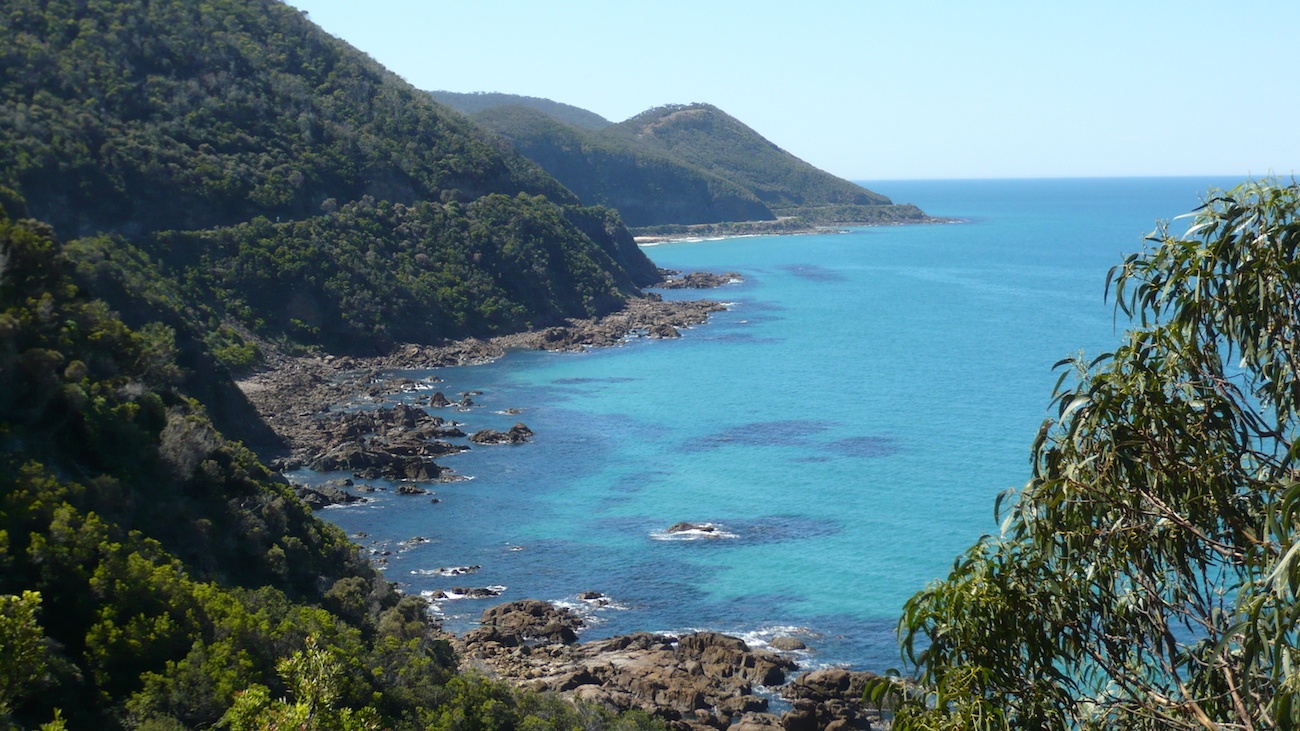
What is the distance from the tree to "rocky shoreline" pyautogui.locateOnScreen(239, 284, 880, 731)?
742 inches

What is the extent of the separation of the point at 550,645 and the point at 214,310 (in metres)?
46.5

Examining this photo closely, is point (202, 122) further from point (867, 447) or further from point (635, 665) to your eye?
point (635, 665)

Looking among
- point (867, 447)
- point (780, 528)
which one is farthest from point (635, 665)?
point (867, 447)

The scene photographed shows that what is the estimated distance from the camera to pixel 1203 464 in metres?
8.62

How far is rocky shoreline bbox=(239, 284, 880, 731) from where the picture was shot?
1107 inches

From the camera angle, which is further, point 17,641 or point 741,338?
point 741,338

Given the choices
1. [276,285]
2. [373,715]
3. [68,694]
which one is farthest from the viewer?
[276,285]

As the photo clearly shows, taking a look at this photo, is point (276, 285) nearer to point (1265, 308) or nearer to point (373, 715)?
point (373, 715)

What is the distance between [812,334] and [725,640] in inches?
2476

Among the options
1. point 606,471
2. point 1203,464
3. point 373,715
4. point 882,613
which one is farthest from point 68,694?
point 606,471

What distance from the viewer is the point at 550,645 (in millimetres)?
32344

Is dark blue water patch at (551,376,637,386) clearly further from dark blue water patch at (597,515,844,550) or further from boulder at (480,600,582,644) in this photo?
boulder at (480,600,582,644)

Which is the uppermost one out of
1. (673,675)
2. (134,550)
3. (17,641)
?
(17,641)

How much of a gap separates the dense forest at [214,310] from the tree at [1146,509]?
6.26 meters
